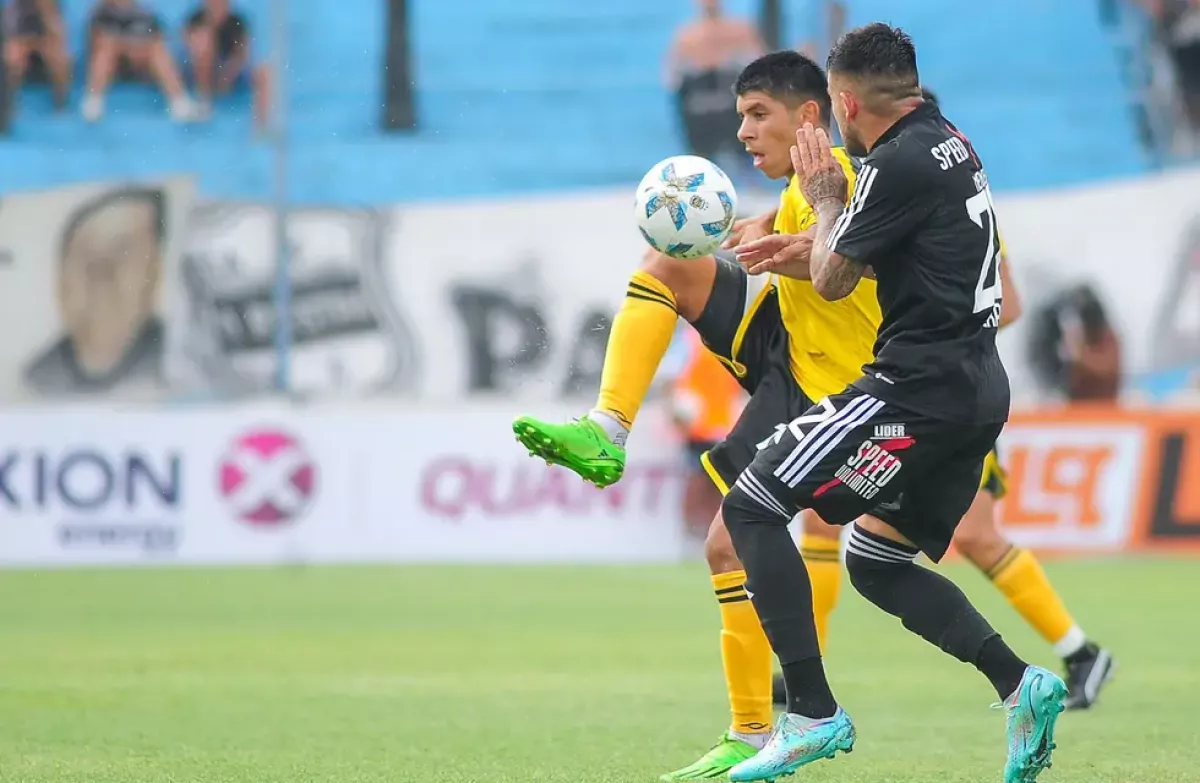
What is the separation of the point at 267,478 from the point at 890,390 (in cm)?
1001

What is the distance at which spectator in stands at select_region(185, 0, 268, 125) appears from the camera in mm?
17219

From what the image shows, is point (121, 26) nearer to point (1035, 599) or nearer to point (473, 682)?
point (473, 682)

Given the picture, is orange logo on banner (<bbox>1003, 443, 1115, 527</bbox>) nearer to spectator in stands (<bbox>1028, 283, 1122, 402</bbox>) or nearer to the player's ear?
spectator in stands (<bbox>1028, 283, 1122, 402</bbox>)

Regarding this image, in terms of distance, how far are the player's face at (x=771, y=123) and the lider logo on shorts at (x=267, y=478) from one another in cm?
896

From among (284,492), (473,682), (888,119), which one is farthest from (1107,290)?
(888,119)

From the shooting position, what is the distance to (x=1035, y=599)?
772cm

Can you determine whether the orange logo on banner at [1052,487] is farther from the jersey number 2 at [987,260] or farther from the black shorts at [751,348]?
the jersey number 2 at [987,260]

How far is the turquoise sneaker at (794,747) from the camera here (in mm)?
5199

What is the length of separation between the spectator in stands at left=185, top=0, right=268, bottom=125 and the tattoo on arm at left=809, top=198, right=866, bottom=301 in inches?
488

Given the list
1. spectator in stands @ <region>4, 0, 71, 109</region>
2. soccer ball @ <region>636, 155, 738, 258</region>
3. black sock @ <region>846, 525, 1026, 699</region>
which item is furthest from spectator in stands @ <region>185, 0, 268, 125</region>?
black sock @ <region>846, 525, 1026, 699</region>

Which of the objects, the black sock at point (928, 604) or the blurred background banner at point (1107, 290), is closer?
the black sock at point (928, 604)

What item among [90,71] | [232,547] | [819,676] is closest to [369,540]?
[232,547]

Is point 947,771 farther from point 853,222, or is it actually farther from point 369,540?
point 369,540

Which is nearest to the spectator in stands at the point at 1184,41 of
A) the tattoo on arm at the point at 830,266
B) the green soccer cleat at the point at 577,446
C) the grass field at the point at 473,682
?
the grass field at the point at 473,682
